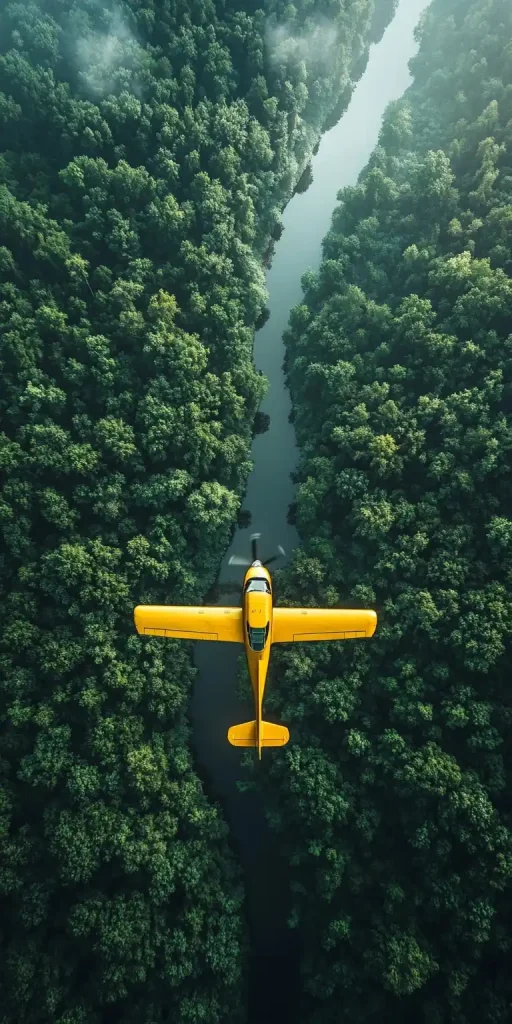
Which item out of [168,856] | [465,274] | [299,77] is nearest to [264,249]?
[299,77]

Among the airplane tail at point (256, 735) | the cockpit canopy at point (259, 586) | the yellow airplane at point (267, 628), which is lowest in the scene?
the airplane tail at point (256, 735)

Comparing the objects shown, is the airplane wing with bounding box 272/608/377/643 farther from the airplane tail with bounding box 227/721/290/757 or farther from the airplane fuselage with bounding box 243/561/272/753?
the airplane tail with bounding box 227/721/290/757

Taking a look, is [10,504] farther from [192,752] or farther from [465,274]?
[465,274]

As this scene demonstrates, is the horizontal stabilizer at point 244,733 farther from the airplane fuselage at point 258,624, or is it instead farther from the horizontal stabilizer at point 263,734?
the airplane fuselage at point 258,624

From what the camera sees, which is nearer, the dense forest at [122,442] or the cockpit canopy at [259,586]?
the cockpit canopy at [259,586]

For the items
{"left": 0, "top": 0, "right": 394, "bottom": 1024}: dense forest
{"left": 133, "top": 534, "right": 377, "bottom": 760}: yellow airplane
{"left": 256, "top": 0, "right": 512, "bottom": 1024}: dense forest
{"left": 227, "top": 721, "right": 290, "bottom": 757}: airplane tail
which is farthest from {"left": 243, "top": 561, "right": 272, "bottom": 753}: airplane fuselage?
{"left": 0, "top": 0, "right": 394, "bottom": 1024}: dense forest

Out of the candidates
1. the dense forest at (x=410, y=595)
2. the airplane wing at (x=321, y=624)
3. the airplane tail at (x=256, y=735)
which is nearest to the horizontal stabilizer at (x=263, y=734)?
the airplane tail at (x=256, y=735)
